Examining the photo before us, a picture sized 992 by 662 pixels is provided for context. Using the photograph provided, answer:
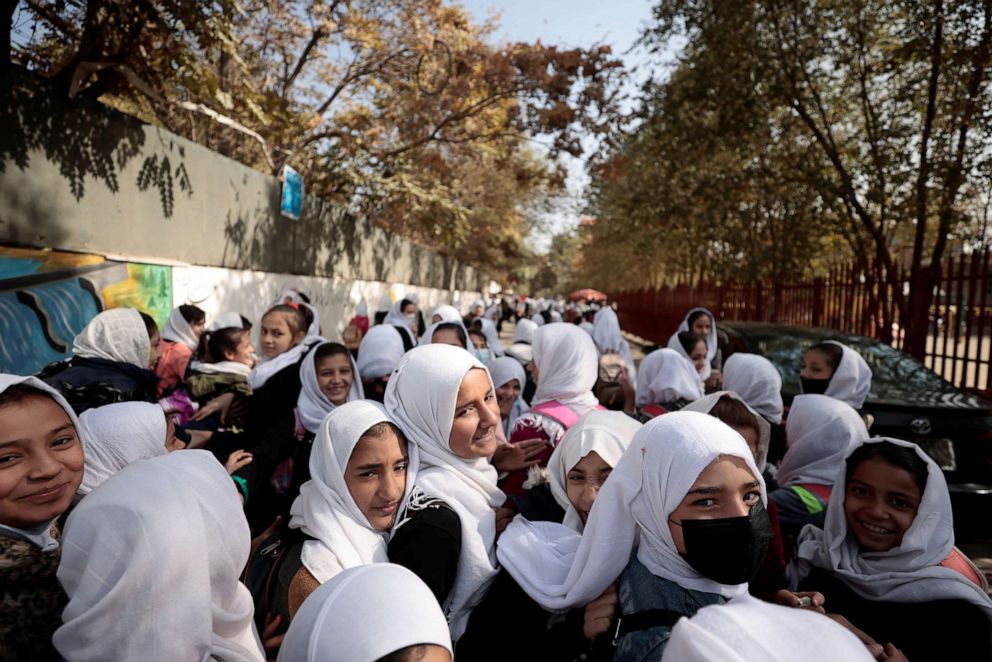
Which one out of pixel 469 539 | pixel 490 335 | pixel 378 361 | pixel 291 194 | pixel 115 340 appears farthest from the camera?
pixel 291 194

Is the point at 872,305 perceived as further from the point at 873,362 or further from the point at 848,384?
the point at 848,384

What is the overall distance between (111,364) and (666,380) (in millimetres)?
3405

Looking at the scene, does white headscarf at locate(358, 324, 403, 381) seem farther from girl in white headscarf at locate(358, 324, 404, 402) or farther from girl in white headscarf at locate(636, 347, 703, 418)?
girl in white headscarf at locate(636, 347, 703, 418)

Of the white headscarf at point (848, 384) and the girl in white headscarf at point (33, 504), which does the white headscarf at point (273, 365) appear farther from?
the white headscarf at point (848, 384)

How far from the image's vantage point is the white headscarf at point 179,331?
4895mm

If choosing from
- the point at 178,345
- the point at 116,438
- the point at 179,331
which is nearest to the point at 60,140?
the point at 179,331

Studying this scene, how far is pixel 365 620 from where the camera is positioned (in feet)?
Result: 3.57

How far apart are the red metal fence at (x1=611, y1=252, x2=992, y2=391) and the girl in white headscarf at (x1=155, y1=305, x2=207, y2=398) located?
23.8 feet

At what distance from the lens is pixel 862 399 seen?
3865mm

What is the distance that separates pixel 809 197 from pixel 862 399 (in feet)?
24.3

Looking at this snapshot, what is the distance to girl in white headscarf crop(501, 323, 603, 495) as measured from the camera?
292 centimetres

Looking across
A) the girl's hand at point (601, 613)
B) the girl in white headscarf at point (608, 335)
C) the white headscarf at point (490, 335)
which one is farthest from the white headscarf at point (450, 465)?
the girl in white headscarf at point (608, 335)

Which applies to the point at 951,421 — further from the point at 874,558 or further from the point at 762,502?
the point at 762,502

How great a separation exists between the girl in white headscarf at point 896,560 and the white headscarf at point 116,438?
2.43 m
